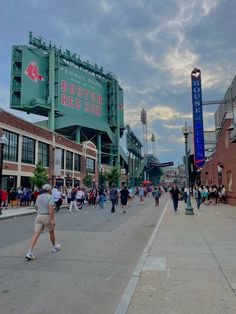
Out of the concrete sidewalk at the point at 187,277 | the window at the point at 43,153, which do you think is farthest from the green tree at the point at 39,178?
the concrete sidewalk at the point at 187,277

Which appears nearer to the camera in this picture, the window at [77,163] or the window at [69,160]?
the window at [69,160]

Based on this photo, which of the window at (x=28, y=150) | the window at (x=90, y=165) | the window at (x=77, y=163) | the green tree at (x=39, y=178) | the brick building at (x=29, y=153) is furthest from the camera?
the window at (x=90, y=165)

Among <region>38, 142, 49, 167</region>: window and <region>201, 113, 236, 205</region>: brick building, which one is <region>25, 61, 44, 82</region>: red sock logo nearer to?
<region>38, 142, 49, 167</region>: window

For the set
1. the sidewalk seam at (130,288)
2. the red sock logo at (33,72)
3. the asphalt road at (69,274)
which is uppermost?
the red sock logo at (33,72)

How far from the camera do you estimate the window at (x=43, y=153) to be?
38094 mm

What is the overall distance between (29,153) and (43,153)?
12.0 ft

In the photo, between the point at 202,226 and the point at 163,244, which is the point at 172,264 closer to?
the point at 163,244

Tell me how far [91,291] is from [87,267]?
1.52 meters

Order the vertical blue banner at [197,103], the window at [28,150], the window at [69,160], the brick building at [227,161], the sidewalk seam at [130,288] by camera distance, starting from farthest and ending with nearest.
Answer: the window at [69,160] → the window at [28,150] → the vertical blue banner at [197,103] → the brick building at [227,161] → the sidewalk seam at [130,288]

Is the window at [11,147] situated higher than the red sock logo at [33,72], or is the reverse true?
the red sock logo at [33,72]

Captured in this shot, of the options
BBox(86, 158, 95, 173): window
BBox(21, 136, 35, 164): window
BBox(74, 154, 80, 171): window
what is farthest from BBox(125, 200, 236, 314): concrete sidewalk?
BBox(86, 158, 95, 173): window

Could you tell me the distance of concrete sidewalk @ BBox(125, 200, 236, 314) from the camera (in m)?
4.32

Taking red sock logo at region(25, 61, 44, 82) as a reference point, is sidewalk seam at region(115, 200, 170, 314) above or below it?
below

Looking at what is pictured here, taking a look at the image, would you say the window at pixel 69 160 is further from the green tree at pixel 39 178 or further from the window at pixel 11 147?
the green tree at pixel 39 178
